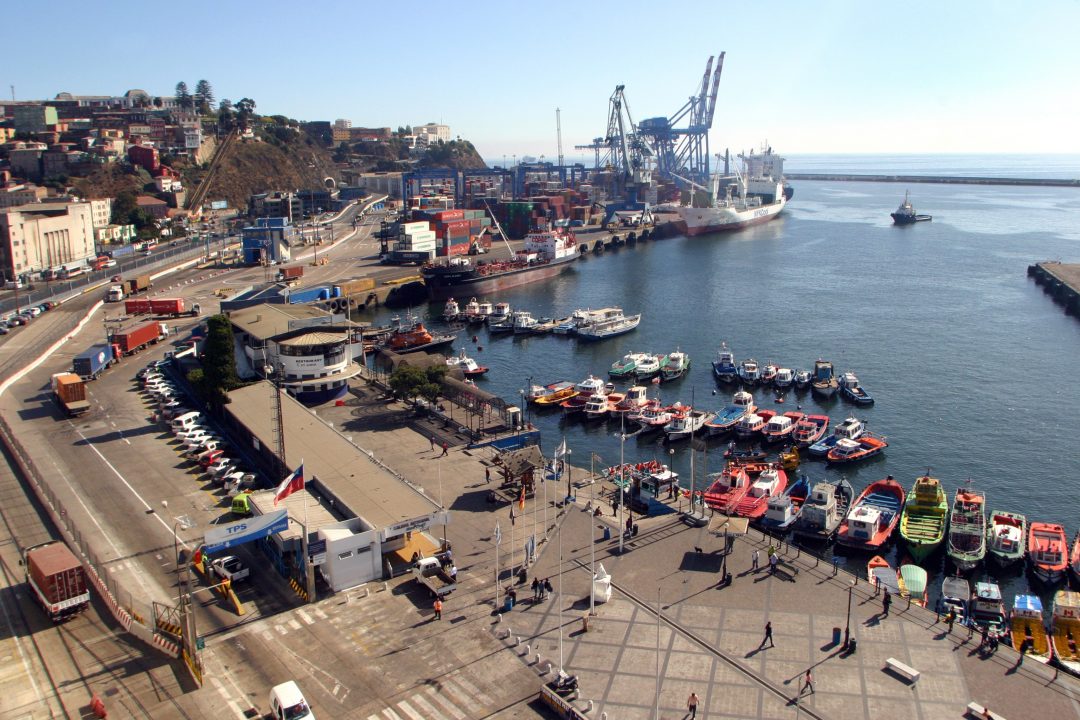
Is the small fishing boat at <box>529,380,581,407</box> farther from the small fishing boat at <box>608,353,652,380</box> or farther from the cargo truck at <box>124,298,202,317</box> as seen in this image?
the cargo truck at <box>124,298,202,317</box>

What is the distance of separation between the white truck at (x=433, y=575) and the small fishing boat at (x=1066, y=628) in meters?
11.9

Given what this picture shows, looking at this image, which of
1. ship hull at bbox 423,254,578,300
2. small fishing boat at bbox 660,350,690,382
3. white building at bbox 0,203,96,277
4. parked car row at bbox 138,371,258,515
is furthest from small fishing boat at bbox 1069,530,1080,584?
white building at bbox 0,203,96,277

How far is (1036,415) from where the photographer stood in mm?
33844

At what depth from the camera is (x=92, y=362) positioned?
111 ft

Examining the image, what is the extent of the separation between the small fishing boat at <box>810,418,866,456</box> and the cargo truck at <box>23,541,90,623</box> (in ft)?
75.6

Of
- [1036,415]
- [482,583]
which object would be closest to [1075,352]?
[1036,415]

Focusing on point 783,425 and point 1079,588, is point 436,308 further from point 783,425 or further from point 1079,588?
point 1079,588

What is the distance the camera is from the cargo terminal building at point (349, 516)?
1728cm

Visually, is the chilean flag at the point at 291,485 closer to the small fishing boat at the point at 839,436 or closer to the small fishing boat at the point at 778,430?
the small fishing boat at the point at 778,430

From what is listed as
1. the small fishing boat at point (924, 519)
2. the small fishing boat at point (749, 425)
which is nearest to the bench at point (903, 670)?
the small fishing boat at point (924, 519)

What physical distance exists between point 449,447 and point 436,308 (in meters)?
34.1

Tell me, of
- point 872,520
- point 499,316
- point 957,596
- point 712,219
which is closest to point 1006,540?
point 872,520

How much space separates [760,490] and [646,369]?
50.3ft

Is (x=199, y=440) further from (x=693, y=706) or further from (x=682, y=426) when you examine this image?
(x=693, y=706)
